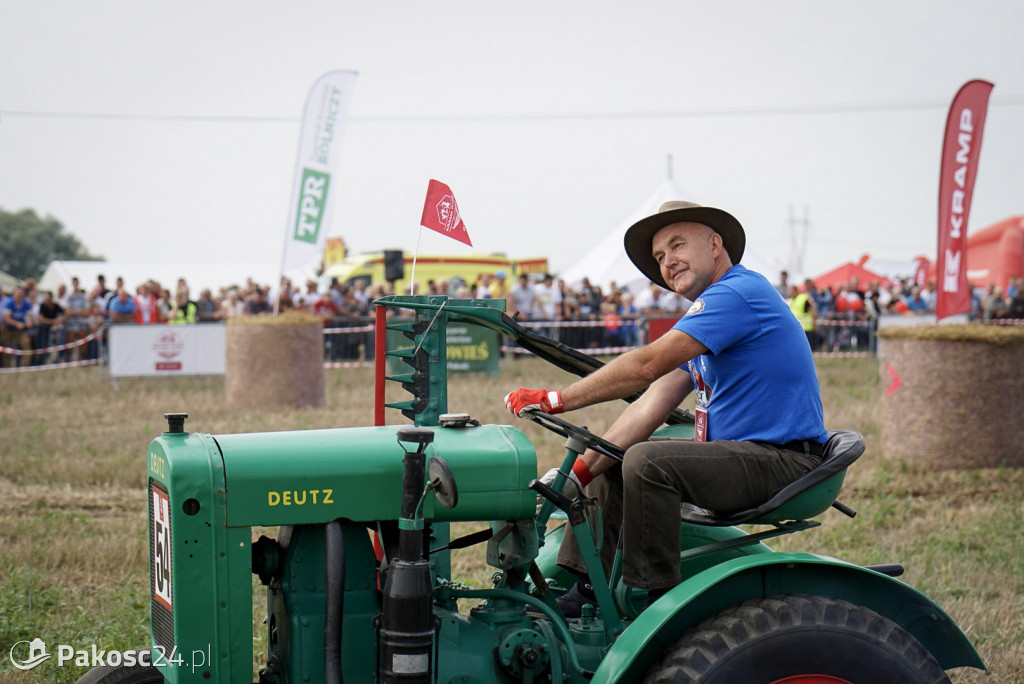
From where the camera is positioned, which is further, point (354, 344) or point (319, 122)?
point (354, 344)

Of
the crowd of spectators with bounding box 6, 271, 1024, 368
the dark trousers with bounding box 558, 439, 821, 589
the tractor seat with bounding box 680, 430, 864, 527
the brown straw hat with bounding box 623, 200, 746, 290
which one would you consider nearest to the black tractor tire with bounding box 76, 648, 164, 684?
the dark trousers with bounding box 558, 439, 821, 589

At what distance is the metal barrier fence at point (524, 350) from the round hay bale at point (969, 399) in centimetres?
727

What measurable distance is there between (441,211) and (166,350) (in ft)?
Result: 40.7

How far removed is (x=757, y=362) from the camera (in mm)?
3152

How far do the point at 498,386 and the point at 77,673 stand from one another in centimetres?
1039

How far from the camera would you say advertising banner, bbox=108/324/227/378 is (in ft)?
48.2

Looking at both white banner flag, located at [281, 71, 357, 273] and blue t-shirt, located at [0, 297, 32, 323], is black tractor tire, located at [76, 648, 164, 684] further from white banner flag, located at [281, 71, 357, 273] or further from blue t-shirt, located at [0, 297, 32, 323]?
blue t-shirt, located at [0, 297, 32, 323]

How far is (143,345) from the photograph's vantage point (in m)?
14.8

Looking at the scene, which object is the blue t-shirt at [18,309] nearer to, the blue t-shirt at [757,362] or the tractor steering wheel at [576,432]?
the tractor steering wheel at [576,432]

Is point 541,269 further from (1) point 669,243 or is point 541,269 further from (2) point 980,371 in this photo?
(1) point 669,243

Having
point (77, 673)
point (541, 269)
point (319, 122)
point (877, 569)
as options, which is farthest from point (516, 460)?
point (541, 269)

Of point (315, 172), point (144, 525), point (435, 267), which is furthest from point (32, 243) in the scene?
point (144, 525)

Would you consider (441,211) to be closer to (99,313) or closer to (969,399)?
(969,399)

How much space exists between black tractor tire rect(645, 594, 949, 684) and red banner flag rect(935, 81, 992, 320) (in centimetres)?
696
